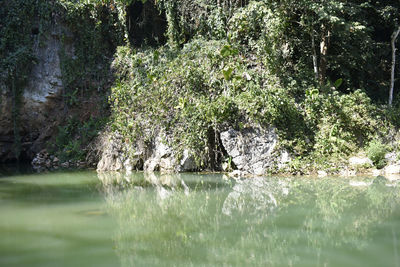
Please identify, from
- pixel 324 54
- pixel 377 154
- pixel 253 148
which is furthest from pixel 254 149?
pixel 324 54

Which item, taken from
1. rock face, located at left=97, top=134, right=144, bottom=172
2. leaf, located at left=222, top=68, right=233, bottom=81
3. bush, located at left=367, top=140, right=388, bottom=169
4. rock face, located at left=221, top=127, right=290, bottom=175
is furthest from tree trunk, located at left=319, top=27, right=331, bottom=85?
rock face, located at left=97, top=134, right=144, bottom=172

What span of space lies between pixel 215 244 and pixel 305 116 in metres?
7.03

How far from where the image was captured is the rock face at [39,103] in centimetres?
1298

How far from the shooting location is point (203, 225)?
4.20 metres

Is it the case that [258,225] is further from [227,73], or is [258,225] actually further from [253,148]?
[227,73]

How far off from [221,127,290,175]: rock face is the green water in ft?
6.12

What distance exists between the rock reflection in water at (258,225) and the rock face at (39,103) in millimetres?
7401

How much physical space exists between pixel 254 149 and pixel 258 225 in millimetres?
5195

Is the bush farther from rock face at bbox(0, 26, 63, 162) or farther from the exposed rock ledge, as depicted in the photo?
rock face at bbox(0, 26, 63, 162)

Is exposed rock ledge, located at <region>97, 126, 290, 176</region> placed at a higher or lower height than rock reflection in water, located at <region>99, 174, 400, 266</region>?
higher

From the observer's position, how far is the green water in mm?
3086

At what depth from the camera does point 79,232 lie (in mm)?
3855

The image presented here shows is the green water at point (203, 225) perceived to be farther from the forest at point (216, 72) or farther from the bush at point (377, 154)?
the forest at point (216, 72)

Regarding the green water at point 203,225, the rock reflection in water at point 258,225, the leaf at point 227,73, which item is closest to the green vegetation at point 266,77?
the leaf at point 227,73
